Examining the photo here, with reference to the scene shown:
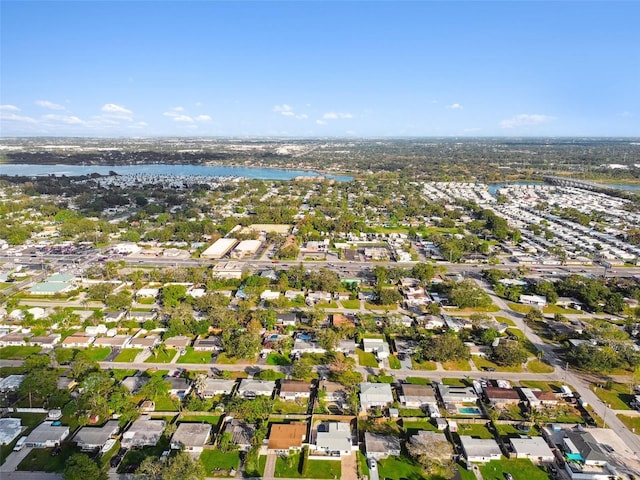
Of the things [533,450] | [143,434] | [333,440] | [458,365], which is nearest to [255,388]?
[333,440]

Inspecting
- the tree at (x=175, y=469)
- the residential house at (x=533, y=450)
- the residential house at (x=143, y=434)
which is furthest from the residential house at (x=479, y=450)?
the residential house at (x=143, y=434)

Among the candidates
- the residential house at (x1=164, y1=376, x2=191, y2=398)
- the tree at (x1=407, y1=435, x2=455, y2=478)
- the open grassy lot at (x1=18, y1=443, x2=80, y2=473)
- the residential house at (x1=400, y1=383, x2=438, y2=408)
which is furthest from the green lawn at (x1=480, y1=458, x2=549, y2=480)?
the open grassy lot at (x1=18, y1=443, x2=80, y2=473)

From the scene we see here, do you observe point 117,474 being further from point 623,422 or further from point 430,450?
point 623,422

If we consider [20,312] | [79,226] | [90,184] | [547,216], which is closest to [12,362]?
[20,312]

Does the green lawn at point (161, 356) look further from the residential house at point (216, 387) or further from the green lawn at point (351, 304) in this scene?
the green lawn at point (351, 304)

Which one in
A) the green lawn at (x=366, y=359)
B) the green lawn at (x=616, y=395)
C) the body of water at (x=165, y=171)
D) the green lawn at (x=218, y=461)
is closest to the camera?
the green lawn at (x=218, y=461)
